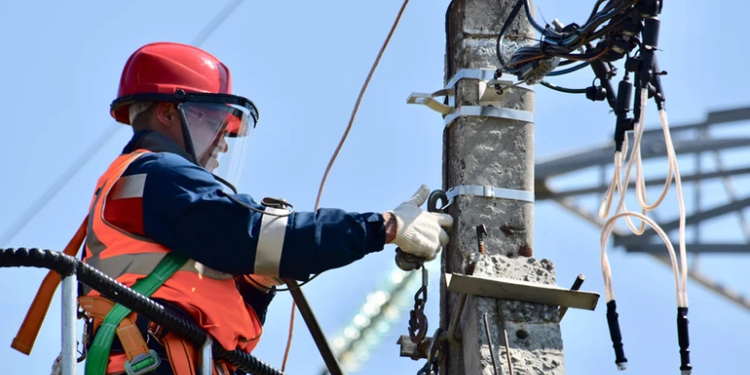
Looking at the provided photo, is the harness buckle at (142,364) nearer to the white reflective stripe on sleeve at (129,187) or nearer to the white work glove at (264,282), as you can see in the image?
the white reflective stripe on sleeve at (129,187)

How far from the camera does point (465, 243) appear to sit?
5383 millimetres

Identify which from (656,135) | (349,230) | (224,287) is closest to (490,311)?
(349,230)

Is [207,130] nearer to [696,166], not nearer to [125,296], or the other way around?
[125,296]

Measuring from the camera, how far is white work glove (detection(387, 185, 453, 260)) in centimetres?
498

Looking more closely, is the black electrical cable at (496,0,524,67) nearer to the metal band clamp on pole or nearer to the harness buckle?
the metal band clamp on pole

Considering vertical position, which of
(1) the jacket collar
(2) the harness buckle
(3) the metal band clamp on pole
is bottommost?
(2) the harness buckle

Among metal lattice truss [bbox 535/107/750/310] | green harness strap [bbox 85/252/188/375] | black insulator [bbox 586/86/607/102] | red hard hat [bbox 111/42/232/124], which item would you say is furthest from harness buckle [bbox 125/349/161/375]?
metal lattice truss [bbox 535/107/750/310]

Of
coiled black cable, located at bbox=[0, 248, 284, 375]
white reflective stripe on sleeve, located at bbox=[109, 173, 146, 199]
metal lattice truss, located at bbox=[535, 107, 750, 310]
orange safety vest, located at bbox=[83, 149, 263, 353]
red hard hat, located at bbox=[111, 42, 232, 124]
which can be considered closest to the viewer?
coiled black cable, located at bbox=[0, 248, 284, 375]

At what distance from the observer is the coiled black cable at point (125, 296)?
148 inches

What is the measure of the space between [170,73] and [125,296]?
5.64ft

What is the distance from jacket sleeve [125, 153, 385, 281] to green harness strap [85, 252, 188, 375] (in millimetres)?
81

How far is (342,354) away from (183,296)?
1283 cm

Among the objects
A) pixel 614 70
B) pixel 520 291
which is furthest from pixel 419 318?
pixel 614 70

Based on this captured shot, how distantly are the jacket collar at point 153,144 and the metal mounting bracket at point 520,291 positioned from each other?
3.97 feet
